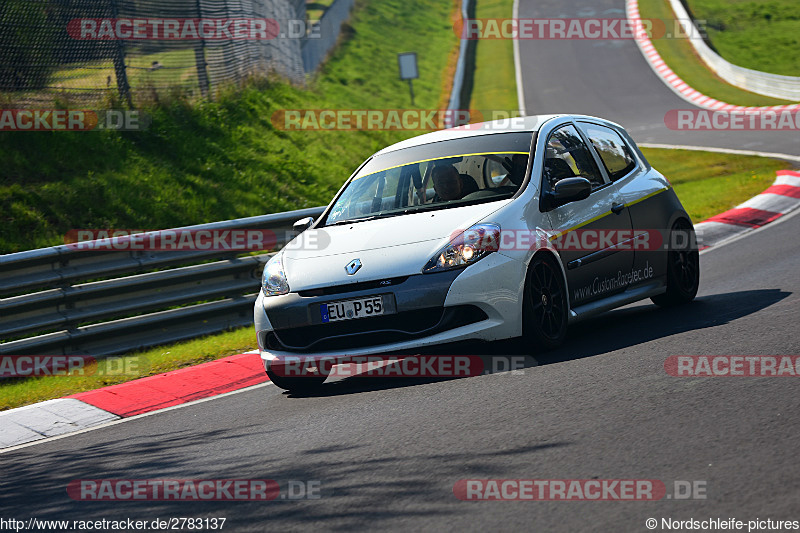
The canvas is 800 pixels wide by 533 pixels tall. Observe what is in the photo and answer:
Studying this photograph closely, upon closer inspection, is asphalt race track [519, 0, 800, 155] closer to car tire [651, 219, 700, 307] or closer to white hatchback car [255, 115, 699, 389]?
car tire [651, 219, 700, 307]

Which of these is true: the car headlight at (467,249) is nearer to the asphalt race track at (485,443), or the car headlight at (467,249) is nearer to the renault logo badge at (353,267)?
the renault logo badge at (353,267)

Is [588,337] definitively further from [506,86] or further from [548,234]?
[506,86]


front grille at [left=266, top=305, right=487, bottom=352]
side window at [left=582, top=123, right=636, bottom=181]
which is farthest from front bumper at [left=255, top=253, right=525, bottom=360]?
side window at [left=582, top=123, right=636, bottom=181]

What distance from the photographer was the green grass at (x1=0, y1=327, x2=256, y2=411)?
27.4ft

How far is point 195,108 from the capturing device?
57.4ft

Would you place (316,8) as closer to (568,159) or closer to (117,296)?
(117,296)

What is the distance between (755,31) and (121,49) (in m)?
38.6

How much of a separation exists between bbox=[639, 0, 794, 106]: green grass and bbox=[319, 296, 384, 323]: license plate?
27.7 meters

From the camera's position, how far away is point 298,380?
7129mm

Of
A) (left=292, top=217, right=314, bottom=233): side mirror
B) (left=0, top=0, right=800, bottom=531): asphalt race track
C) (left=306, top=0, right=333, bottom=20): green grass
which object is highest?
(left=306, top=0, right=333, bottom=20): green grass

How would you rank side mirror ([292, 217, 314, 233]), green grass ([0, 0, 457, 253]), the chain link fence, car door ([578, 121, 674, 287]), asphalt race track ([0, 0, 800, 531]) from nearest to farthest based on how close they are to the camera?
asphalt race track ([0, 0, 800, 531]) < side mirror ([292, 217, 314, 233]) < car door ([578, 121, 674, 287]) < green grass ([0, 0, 457, 253]) < the chain link fence

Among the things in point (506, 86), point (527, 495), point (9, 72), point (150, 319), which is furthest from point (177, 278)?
point (506, 86)

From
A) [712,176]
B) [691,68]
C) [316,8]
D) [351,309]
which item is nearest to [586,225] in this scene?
[351,309]

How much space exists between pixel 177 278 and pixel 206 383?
221 cm
